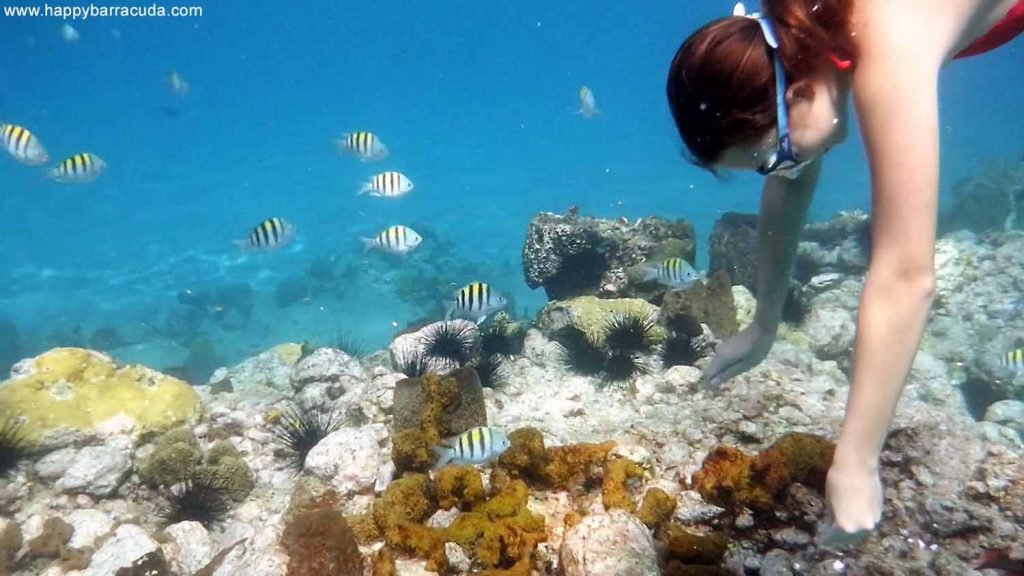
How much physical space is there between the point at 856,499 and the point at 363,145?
9209 millimetres

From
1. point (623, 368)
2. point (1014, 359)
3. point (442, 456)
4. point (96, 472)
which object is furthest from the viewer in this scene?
point (1014, 359)

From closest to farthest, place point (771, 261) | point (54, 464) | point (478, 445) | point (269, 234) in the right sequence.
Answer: point (771, 261) → point (478, 445) → point (54, 464) → point (269, 234)

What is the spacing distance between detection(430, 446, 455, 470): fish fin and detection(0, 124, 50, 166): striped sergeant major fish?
848 cm

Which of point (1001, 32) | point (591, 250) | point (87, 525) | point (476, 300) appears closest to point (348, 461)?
point (87, 525)

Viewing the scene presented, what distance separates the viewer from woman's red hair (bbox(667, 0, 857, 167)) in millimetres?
1595

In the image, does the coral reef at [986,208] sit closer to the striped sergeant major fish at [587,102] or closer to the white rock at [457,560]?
the striped sergeant major fish at [587,102]

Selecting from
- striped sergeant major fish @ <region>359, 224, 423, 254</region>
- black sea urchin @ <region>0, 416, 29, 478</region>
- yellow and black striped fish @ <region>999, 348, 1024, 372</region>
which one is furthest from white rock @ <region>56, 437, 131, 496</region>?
yellow and black striped fish @ <region>999, 348, 1024, 372</region>

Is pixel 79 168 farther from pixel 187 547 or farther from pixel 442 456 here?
pixel 442 456

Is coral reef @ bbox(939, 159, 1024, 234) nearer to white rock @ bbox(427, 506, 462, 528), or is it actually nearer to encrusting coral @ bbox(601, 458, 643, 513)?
encrusting coral @ bbox(601, 458, 643, 513)

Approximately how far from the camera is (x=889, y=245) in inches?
60.9

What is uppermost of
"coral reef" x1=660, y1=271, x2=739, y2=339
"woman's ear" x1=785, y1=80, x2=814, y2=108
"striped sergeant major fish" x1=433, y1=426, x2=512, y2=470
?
"woman's ear" x1=785, y1=80, x2=814, y2=108

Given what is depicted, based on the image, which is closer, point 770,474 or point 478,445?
point 770,474

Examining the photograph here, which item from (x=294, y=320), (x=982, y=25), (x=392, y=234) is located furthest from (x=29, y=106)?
(x=982, y=25)

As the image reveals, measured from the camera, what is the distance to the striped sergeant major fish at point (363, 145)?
9.57 meters
